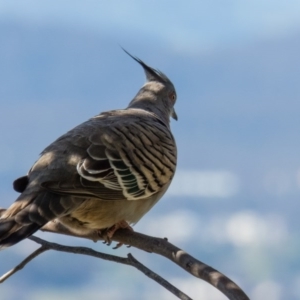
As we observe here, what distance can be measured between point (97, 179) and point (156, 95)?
1786 mm

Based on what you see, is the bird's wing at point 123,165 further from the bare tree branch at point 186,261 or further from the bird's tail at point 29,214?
the bare tree branch at point 186,261

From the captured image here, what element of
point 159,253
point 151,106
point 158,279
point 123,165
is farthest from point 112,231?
point 151,106

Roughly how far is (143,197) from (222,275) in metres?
1.31

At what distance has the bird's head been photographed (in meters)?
4.87

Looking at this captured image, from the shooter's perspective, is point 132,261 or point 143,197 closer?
point 132,261

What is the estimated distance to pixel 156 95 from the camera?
193 inches

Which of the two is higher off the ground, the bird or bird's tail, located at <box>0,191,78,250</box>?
the bird

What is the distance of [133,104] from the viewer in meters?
4.93

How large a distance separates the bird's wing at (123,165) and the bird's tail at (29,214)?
0.05 meters

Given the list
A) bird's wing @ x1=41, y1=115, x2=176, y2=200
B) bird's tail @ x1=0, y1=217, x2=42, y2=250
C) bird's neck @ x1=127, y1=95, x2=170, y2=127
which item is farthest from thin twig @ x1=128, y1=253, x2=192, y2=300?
bird's neck @ x1=127, y1=95, x2=170, y2=127

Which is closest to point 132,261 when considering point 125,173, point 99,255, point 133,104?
point 99,255

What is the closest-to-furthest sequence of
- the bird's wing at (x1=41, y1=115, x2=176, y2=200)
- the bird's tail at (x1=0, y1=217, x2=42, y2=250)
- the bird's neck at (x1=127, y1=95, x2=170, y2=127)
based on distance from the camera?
1. the bird's tail at (x1=0, y1=217, x2=42, y2=250)
2. the bird's wing at (x1=41, y1=115, x2=176, y2=200)
3. the bird's neck at (x1=127, y1=95, x2=170, y2=127)

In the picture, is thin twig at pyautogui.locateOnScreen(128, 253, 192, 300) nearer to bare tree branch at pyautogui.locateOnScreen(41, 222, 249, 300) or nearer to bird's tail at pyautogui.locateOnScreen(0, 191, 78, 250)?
bare tree branch at pyautogui.locateOnScreen(41, 222, 249, 300)

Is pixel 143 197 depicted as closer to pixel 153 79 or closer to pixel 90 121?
pixel 90 121
